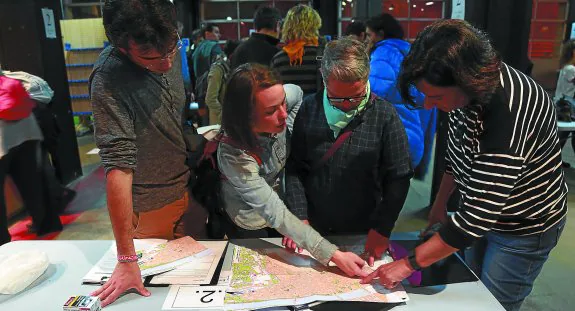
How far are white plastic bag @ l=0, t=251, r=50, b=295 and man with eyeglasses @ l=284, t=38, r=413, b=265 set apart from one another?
71 cm

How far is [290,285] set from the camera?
112 centimetres

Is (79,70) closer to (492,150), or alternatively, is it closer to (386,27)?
(386,27)

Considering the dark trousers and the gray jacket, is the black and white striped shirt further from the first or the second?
the dark trousers

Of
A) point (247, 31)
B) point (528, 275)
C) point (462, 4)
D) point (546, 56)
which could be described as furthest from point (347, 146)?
point (546, 56)

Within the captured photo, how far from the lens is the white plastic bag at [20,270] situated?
1.14 meters

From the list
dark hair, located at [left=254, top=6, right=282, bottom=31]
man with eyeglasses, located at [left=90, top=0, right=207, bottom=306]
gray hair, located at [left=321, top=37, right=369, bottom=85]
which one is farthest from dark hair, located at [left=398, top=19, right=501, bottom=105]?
dark hair, located at [left=254, top=6, right=282, bottom=31]

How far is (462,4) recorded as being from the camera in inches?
103

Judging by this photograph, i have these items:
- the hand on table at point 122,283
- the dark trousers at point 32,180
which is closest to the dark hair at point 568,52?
the hand on table at point 122,283

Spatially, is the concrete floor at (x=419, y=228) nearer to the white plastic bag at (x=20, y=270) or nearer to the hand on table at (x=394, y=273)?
the hand on table at (x=394, y=273)

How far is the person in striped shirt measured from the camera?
2.97ft

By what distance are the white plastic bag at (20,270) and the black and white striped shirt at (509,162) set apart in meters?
1.11

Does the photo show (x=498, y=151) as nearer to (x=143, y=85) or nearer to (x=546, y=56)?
(x=143, y=85)

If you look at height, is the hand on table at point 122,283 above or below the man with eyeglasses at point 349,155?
below

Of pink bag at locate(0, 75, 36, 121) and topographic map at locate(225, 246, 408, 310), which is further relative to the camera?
pink bag at locate(0, 75, 36, 121)
